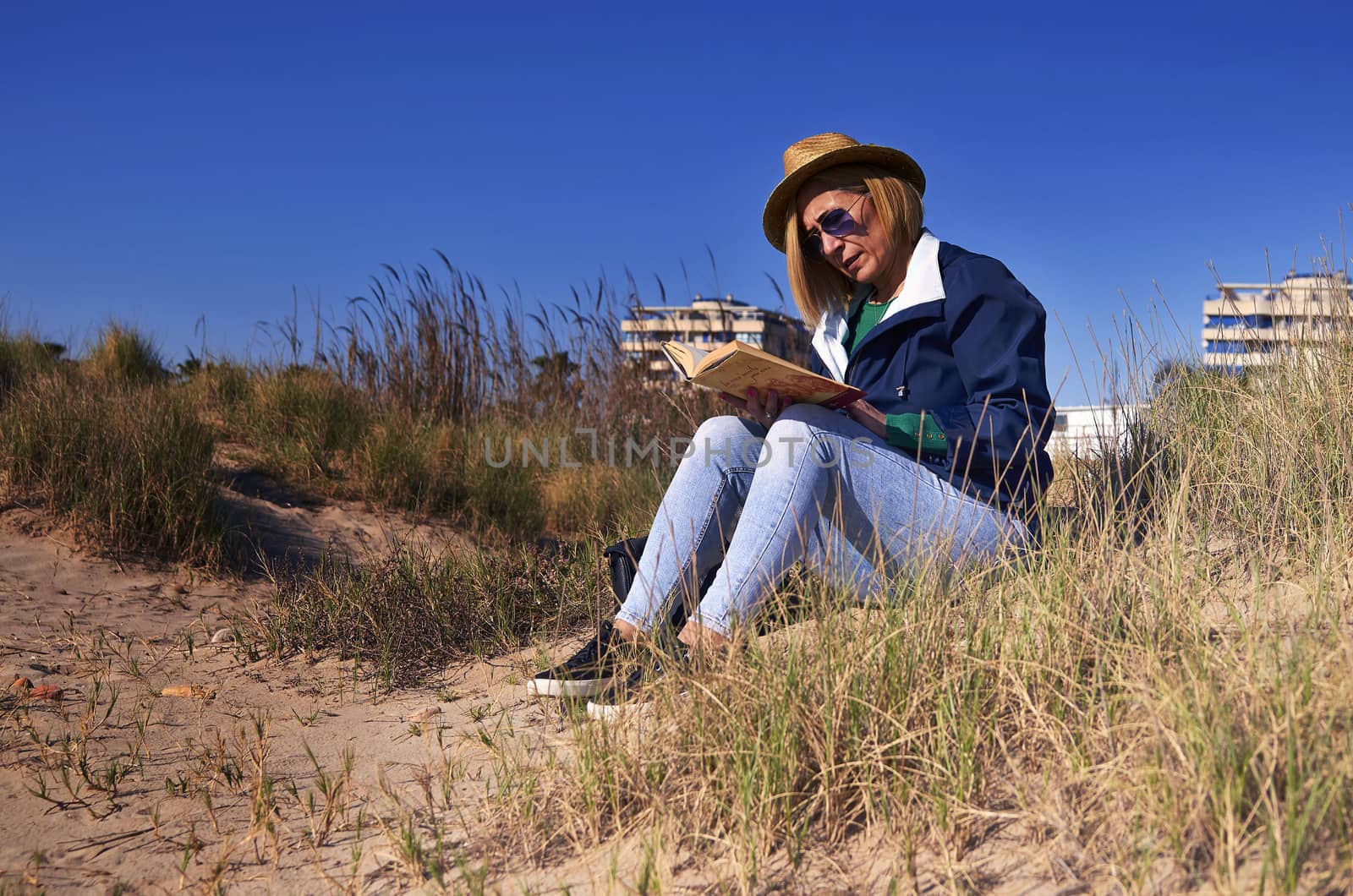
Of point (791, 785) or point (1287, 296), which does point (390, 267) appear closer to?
point (1287, 296)

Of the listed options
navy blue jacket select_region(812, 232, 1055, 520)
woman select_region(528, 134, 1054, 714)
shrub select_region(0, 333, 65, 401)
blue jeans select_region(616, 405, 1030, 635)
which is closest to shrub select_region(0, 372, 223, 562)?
shrub select_region(0, 333, 65, 401)

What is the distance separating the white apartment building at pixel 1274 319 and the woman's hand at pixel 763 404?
1.75m

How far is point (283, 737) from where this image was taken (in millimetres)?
2512

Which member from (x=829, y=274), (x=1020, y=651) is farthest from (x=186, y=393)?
(x=1020, y=651)

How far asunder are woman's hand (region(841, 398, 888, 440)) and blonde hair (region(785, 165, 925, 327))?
2.12 ft

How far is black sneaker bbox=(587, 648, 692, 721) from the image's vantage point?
202 cm

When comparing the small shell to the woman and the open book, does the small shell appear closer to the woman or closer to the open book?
the woman

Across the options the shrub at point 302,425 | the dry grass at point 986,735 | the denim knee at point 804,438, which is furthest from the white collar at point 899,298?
the shrub at point 302,425

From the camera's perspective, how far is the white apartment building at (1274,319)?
3287 millimetres

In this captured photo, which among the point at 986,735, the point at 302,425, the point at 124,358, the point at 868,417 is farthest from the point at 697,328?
the point at 986,735

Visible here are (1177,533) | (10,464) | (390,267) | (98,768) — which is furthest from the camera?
(390,267)

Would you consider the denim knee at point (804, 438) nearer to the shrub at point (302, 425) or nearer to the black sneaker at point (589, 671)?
the black sneaker at point (589, 671)

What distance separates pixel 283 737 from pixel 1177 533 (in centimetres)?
220

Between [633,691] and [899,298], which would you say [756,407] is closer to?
[899,298]
